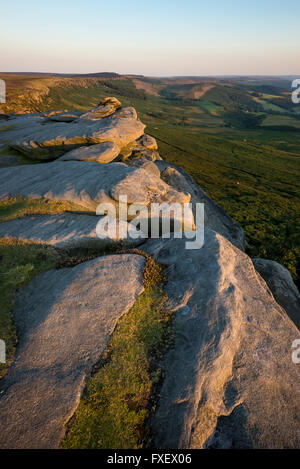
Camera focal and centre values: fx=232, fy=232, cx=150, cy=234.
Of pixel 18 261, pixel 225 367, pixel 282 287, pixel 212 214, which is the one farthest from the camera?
pixel 212 214

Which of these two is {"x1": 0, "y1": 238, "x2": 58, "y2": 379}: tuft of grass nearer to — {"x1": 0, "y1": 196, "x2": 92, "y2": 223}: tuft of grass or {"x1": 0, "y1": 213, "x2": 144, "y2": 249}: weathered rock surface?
{"x1": 0, "y1": 213, "x2": 144, "y2": 249}: weathered rock surface

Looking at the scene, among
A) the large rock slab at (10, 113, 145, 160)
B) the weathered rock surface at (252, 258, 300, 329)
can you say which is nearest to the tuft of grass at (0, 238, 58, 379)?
the weathered rock surface at (252, 258, 300, 329)

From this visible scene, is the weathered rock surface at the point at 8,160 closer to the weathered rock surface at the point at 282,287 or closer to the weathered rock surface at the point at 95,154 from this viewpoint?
the weathered rock surface at the point at 95,154

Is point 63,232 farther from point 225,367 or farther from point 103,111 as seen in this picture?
point 103,111

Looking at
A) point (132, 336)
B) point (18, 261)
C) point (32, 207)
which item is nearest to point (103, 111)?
point (32, 207)

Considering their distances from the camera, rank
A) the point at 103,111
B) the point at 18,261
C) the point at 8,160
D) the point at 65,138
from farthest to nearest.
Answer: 1. the point at 103,111
2. the point at 8,160
3. the point at 65,138
4. the point at 18,261

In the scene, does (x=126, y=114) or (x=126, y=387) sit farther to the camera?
(x=126, y=114)
